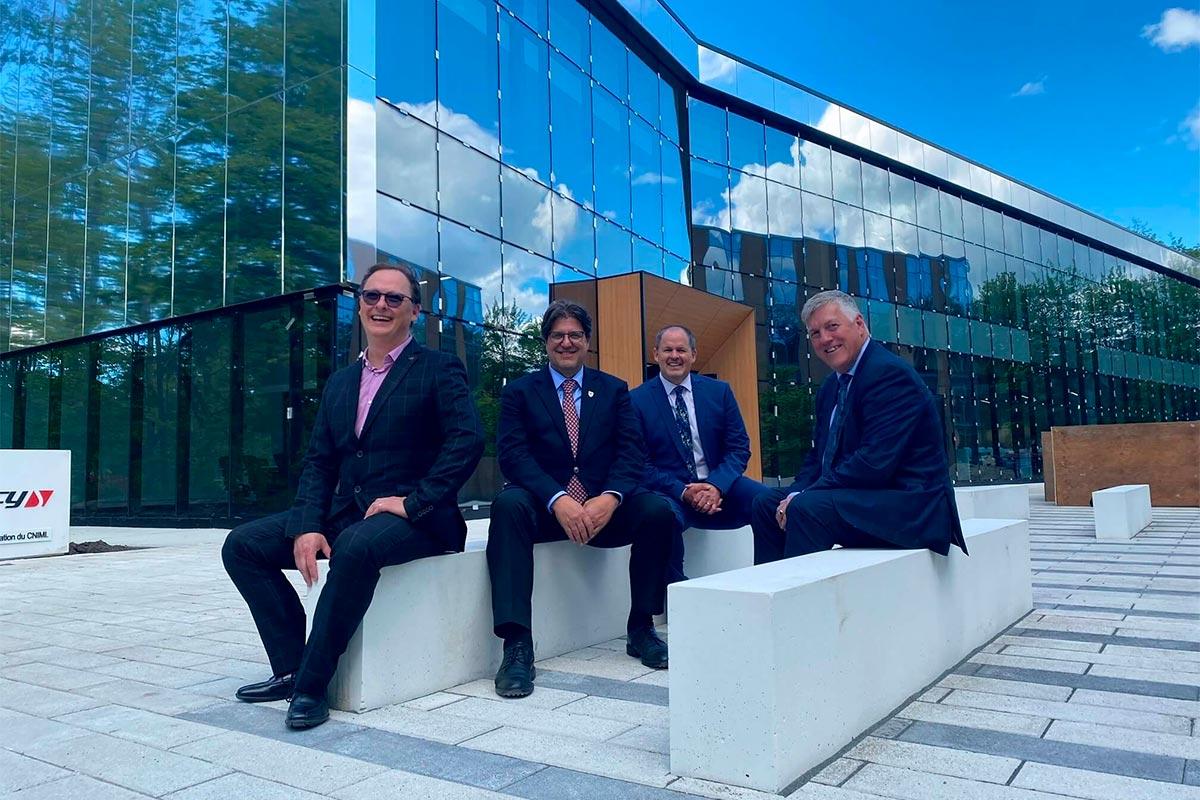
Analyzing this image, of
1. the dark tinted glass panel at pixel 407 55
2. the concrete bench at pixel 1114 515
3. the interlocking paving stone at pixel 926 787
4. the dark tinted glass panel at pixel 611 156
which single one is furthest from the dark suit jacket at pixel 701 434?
the dark tinted glass panel at pixel 611 156

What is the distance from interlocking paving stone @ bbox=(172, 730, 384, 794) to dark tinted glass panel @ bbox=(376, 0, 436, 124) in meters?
10.5

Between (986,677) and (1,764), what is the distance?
369 cm

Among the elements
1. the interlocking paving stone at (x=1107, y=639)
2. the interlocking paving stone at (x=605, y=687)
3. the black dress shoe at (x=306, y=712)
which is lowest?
the interlocking paving stone at (x=1107, y=639)

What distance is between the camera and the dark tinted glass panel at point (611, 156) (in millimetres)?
17031

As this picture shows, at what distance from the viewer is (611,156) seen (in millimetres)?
17531

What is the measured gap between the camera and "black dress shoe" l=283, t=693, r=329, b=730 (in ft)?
10.0

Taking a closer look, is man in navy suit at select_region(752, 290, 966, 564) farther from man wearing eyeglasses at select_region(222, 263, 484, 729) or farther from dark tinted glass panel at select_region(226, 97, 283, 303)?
dark tinted glass panel at select_region(226, 97, 283, 303)

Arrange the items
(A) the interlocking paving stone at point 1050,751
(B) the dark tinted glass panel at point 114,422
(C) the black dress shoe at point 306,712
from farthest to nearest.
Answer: (B) the dark tinted glass panel at point 114,422 < (C) the black dress shoe at point 306,712 < (A) the interlocking paving stone at point 1050,751

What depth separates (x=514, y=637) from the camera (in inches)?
142

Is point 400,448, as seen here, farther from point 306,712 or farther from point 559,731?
point 559,731

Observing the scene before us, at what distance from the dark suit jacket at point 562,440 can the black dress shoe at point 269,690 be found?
130 centimetres

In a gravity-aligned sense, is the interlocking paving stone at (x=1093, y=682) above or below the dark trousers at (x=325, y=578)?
below

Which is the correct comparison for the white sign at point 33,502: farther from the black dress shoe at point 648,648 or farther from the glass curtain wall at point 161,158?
the black dress shoe at point 648,648

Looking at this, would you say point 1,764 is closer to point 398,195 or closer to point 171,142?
point 398,195
